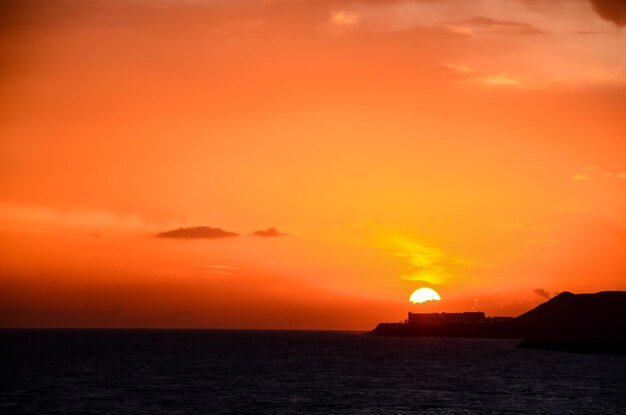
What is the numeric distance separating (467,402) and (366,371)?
159 feet

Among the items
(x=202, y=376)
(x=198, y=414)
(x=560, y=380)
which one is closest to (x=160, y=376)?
(x=202, y=376)

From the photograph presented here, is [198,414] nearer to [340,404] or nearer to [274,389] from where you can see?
[340,404]

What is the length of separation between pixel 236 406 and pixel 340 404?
11.4 meters

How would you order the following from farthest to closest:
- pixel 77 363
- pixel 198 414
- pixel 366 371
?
pixel 77 363 < pixel 366 371 < pixel 198 414

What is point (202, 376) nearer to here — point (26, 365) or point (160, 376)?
point (160, 376)

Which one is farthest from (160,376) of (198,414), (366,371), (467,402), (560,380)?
(560,380)

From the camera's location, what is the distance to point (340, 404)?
3150 inches

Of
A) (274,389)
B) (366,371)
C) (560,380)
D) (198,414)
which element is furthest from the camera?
(366,371)

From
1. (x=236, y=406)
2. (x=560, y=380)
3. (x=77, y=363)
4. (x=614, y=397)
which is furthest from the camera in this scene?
(x=77, y=363)

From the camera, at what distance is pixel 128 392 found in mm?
89625

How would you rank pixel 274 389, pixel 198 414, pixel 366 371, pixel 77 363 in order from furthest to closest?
pixel 77 363
pixel 366 371
pixel 274 389
pixel 198 414

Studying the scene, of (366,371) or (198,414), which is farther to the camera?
(366,371)

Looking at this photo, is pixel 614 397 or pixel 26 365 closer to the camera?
pixel 614 397

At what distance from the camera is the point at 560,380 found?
112m
